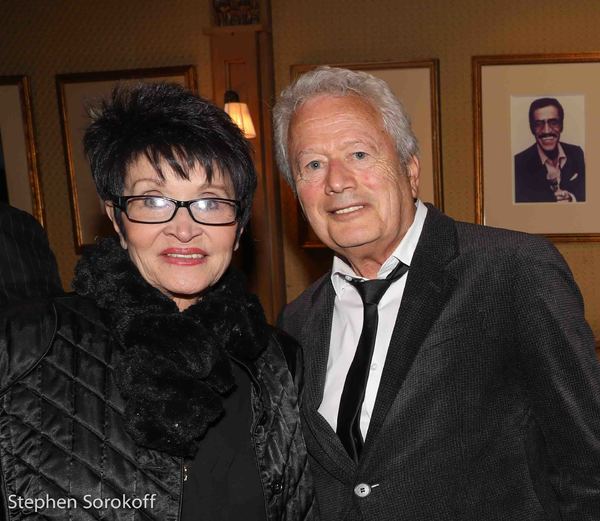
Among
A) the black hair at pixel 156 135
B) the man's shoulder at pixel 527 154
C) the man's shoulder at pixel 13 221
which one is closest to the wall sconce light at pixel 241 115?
the man's shoulder at pixel 527 154

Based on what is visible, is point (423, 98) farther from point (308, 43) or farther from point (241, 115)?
point (241, 115)

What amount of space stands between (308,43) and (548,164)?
1661mm

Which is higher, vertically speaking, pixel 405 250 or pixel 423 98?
pixel 423 98

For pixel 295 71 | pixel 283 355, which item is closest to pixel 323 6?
pixel 295 71

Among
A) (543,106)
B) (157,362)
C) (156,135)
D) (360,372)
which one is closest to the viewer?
(157,362)

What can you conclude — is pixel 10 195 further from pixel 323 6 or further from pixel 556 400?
pixel 556 400

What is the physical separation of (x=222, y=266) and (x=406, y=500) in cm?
69

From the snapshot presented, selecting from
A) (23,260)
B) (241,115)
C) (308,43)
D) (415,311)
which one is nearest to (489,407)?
(415,311)

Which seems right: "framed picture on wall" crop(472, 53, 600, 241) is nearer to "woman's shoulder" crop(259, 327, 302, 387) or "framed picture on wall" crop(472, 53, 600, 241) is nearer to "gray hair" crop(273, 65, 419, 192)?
"gray hair" crop(273, 65, 419, 192)

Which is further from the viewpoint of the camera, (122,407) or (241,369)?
(241,369)

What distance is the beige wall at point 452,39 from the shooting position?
13.7ft

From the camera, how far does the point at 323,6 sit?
4406mm

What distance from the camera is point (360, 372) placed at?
1.77 meters

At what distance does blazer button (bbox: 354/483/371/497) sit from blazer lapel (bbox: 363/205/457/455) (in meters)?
0.07
